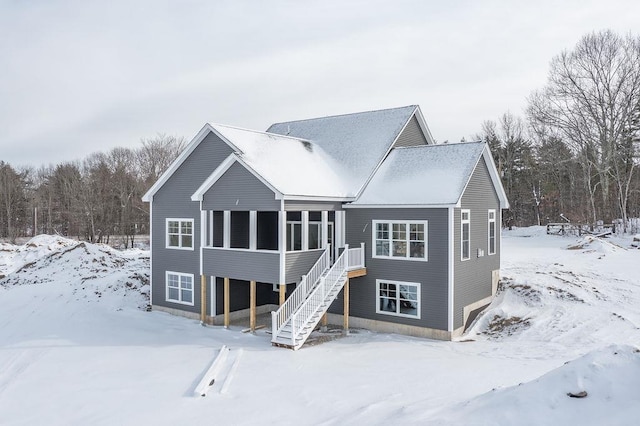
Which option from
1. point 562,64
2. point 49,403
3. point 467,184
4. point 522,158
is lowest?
point 49,403

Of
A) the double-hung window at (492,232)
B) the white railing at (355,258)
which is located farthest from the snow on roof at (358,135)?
the double-hung window at (492,232)

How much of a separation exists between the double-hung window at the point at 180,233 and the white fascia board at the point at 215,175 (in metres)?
2.24

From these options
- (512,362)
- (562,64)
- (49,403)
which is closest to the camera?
(49,403)

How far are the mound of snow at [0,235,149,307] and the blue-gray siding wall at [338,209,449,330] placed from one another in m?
9.92

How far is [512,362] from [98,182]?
4693cm

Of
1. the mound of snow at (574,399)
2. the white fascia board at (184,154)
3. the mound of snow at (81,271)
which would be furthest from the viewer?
the mound of snow at (81,271)

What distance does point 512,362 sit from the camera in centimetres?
1310

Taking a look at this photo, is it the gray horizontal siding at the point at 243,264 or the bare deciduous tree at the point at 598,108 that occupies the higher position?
the bare deciduous tree at the point at 598,108

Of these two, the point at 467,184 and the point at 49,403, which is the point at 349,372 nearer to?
the point at 49,403

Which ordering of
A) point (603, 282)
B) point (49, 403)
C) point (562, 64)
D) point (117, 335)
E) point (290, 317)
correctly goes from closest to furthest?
1. point (49, 403)
2. point (290, 317)
3. point (117, 335)
4. point (603, 282)
5. point (562, 64)

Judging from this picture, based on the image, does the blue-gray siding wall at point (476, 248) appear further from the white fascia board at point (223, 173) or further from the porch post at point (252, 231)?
the porch post at point (252, 231)

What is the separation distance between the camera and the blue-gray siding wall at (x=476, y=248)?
1645cm

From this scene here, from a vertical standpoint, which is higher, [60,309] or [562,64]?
[562,64]

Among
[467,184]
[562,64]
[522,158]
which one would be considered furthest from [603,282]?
[522,158]
